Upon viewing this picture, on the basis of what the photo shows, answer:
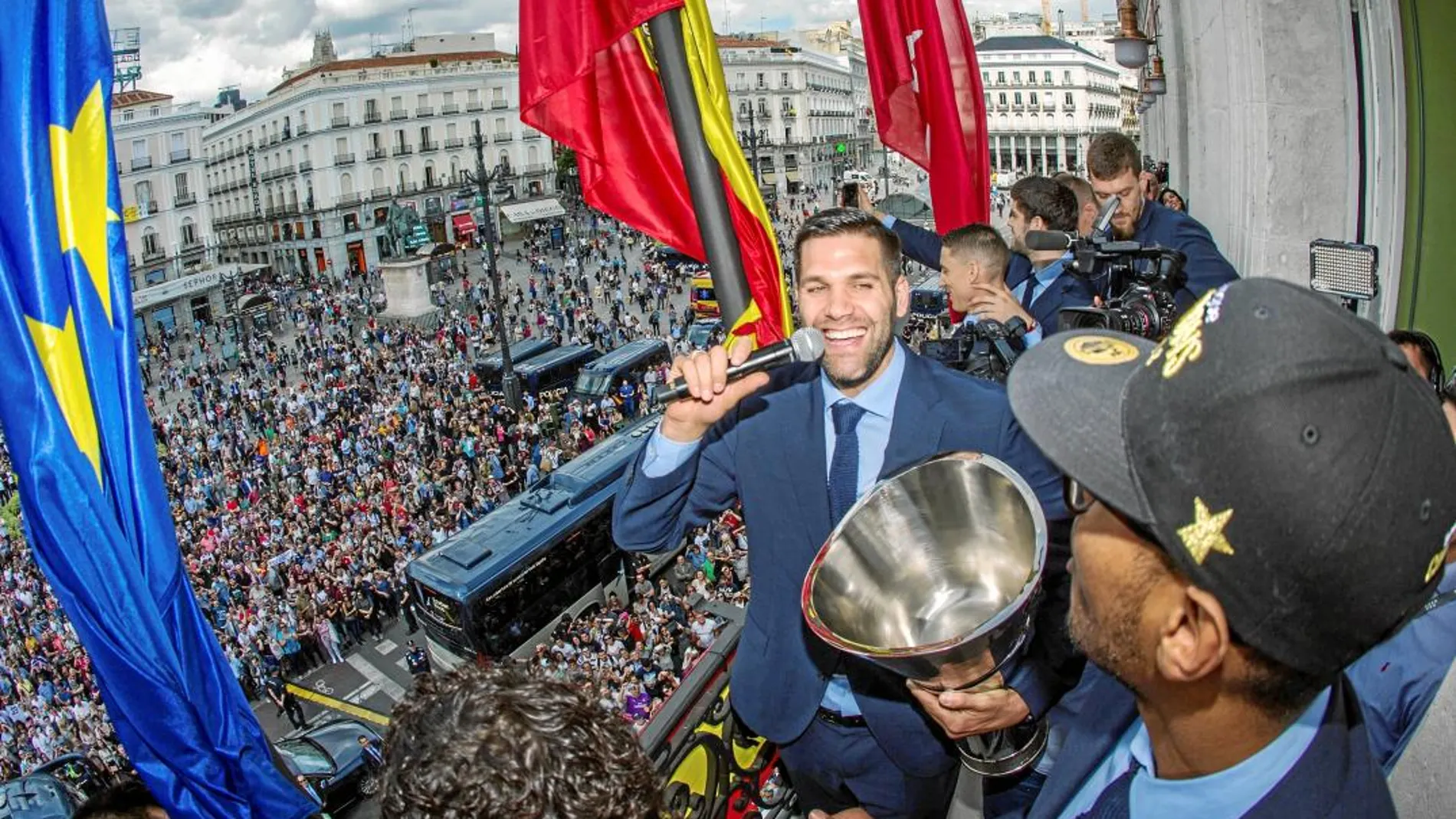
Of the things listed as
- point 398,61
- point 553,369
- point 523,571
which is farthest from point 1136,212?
point 398,61

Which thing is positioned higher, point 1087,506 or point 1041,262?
point 1041,262

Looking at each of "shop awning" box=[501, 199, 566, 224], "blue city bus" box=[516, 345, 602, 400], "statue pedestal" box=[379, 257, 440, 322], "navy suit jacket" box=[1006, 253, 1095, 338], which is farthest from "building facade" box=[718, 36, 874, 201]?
"navy suit jacket" box=[1006, 253, 1095, 338]

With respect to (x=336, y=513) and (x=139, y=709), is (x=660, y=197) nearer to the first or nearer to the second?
(x=139, y=709)

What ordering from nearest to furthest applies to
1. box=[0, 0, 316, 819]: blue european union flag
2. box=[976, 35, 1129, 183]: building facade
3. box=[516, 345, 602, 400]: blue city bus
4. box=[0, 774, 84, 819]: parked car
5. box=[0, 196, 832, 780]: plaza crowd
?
box=[0, 0, 316, 819]: blue european union flag → box=[0, 774, 84, 819]: parked car → box=[0, 196, 832, 780]: plaza crowd → box=[516, 345, 602, 400]: blue city bus → box=[976, 35, 1129, 183]: building facade

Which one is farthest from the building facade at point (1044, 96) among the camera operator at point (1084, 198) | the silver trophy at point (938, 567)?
the silver trophy at point (938, 567)

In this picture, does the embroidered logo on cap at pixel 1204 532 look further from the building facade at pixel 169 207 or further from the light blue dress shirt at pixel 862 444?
the building facade at pixel 169 207

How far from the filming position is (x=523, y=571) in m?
14.8

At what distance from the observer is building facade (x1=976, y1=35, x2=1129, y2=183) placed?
8944cm

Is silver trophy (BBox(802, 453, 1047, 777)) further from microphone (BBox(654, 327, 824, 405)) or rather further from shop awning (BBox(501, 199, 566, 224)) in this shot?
shop awning (BBox(501, 199, 566, 224))

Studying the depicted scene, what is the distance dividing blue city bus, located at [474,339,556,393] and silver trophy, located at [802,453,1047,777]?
2479 centimetres

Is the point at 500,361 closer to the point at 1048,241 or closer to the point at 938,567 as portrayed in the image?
the point at 1048,241

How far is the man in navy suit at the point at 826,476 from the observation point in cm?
254

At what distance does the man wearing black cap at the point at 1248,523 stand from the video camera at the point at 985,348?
2.20m

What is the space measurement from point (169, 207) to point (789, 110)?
49.4 m
